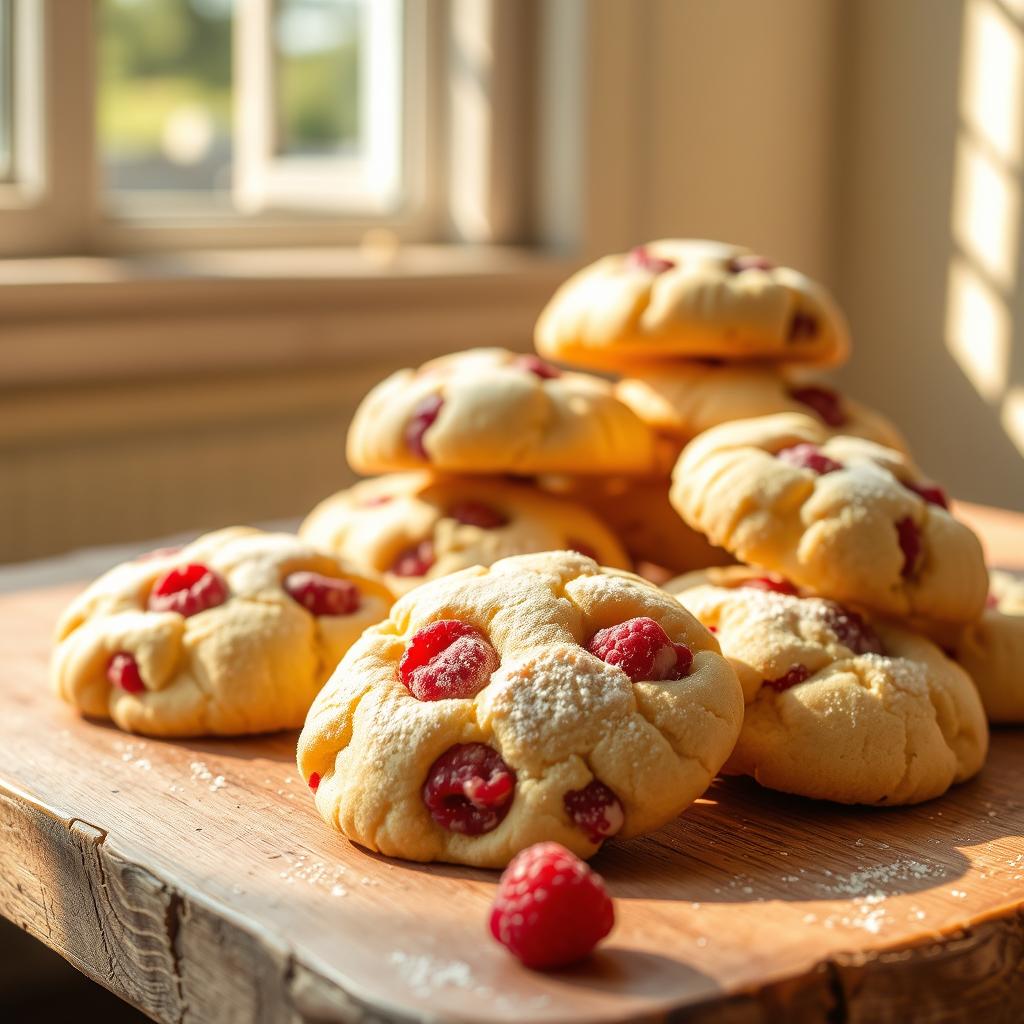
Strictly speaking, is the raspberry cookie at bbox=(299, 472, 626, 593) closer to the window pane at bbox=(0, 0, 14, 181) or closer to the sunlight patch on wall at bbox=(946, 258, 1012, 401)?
the window pane at bbox=(0, 0, 14, 181)

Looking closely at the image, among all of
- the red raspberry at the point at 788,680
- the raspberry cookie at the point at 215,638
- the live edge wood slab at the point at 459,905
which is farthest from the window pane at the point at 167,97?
the red raspberry at the point at 788,680

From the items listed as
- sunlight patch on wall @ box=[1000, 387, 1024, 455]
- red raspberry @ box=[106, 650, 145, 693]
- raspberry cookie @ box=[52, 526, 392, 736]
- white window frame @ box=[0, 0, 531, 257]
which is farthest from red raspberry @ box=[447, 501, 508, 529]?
sunlight patch on wall @ box=[1000, 387, 1024, 455]

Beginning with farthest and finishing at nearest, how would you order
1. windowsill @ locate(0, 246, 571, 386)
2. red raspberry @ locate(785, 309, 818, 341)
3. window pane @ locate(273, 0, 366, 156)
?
window pane @ locate(273, 0, 366, 156)
windowsill @ locate(0, 246, 571, 386)
red raspberry @ locate(785, 309, 818, 341)

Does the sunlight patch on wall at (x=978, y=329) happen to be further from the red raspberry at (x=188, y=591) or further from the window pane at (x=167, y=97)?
the red raspberry at (x=188, y=591)

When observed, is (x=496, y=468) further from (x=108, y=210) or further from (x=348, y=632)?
(x=108, y=210)

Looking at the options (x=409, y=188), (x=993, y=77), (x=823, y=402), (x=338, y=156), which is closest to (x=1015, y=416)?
(x=993, y=77)

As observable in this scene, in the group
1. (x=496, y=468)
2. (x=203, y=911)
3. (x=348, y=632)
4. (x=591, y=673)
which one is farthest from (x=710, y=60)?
(x=203, y=911)
